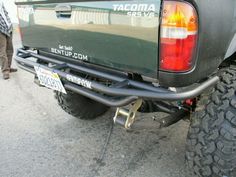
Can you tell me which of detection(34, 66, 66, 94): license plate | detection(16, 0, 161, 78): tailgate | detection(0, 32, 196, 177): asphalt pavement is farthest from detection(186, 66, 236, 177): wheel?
detection(34, 66, 66, 94): license plate

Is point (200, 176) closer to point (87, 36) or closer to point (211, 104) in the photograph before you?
point (211, 104)

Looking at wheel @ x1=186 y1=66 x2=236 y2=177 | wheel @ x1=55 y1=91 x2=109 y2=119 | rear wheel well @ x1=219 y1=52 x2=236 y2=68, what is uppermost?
rear wheel well @ x1=219 y1=52 x2=236 y2=68

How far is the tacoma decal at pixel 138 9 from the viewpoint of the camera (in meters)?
1.79

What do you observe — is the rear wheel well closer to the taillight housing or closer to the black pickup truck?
the black pickup truck

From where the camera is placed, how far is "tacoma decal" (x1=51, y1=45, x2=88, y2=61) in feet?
7.92

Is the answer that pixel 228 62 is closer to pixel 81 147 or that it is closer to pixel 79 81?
pixel 79 81

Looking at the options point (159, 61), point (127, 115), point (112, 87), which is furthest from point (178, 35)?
point (127, 115)

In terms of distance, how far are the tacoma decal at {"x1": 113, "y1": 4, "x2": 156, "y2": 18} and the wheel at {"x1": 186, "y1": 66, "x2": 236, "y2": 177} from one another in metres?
0.72

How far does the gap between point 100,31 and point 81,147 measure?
4.85 feet

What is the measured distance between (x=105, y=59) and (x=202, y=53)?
2.41 feet

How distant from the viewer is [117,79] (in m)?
2.13

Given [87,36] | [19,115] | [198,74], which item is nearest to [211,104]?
[198,74]

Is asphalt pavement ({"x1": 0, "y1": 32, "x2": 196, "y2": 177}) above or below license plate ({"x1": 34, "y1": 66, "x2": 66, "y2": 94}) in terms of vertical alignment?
below

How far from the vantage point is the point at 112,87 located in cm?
201
